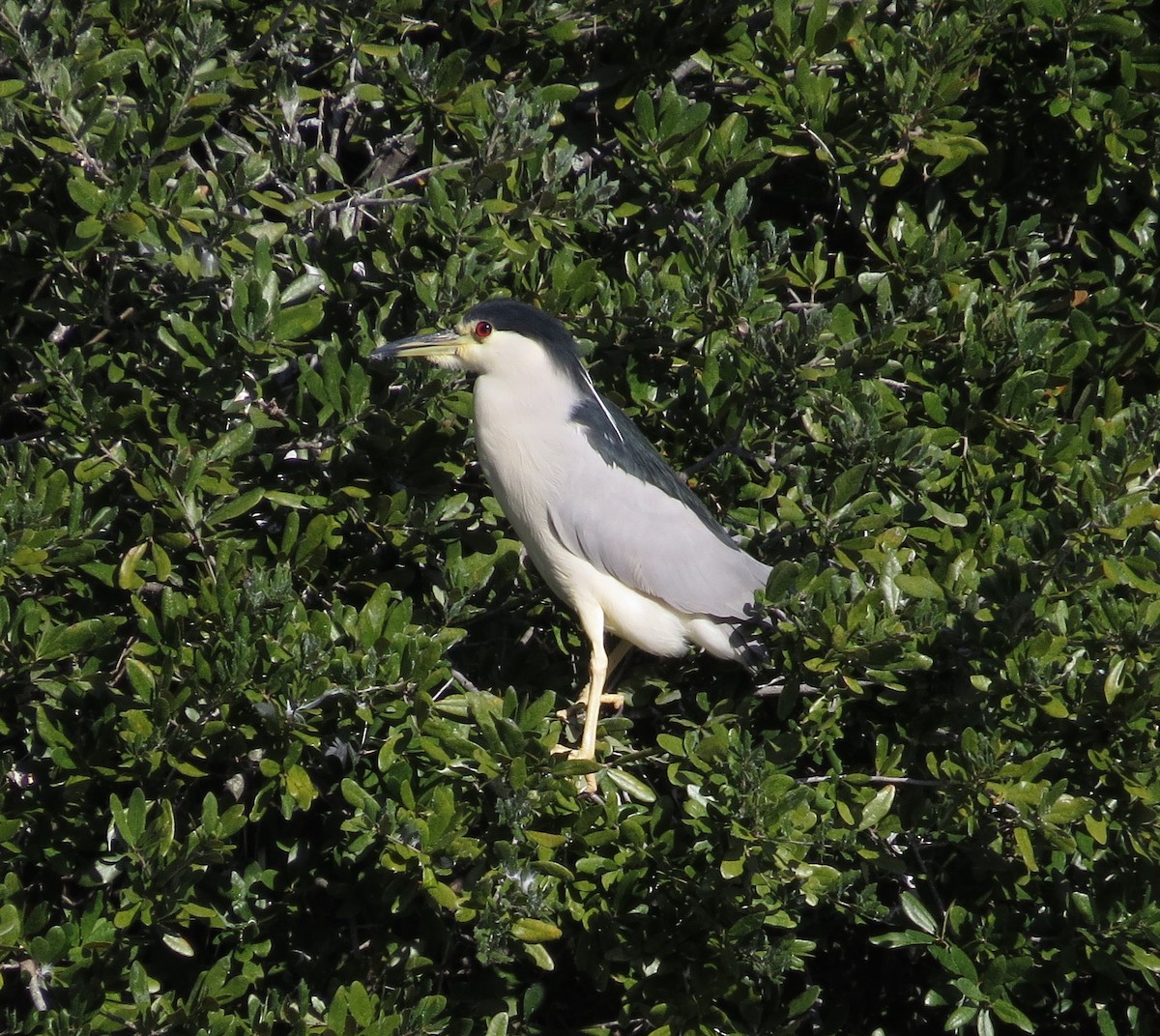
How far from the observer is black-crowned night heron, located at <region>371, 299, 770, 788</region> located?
2904 mm

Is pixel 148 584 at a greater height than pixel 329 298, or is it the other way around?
pixel 329 298

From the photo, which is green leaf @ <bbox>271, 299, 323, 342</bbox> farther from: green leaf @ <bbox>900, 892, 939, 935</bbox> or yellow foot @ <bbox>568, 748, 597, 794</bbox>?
green leaf @ <bbox>900, 892, 939, 935</bbox>

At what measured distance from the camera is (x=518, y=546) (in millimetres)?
2916

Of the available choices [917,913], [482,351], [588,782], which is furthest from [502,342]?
[917,913]

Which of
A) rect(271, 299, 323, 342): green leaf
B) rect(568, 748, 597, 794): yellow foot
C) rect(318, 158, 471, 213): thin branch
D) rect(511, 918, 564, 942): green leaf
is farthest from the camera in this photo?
rect(318, 158, 471, 213): thin branch

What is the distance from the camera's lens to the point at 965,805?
235 cm

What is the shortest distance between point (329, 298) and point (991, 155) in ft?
5.34

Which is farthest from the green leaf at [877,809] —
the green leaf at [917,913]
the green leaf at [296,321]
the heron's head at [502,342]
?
the green leaf at [296,321]

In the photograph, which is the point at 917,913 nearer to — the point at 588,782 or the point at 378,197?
the point at 588,782

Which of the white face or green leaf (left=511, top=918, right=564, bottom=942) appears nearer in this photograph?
green leaf (left=511, top=918, right=564, bottom=942)

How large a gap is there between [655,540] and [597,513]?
14 centimetres

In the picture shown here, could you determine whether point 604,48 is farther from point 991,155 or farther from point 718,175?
point 991,155

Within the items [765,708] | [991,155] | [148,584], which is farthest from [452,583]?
[991,155]

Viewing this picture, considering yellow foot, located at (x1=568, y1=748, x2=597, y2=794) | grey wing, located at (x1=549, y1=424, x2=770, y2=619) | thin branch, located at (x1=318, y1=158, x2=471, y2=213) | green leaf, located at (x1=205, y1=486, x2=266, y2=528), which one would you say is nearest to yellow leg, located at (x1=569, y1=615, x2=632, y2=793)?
yellow foot, located at (x1=568, y1=748, x2=597, y2=794)
